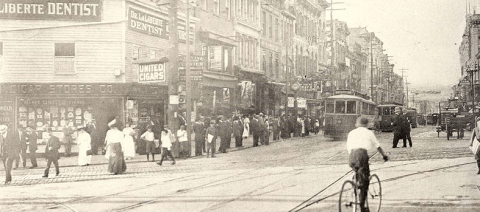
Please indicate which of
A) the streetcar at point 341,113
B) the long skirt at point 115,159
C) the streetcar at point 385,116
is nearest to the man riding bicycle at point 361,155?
the long skirt at point 115,159

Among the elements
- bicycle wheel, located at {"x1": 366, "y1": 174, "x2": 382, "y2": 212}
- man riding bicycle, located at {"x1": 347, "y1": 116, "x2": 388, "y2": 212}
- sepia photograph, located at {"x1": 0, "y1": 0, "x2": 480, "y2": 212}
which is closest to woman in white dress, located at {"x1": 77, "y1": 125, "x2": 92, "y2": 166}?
sepia photograph, located at {"x1": 0, "y1": 0, "x2": 480, "y2": 212}

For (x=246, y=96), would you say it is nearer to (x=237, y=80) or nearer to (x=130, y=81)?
(x=237, y=80)

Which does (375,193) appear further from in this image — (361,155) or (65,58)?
(65,58)

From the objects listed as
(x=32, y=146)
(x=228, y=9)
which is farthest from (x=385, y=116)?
(x=32, y=146)

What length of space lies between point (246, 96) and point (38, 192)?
24122mm

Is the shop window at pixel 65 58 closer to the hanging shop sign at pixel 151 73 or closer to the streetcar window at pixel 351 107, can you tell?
the hanging shop sign at pixel 151 73

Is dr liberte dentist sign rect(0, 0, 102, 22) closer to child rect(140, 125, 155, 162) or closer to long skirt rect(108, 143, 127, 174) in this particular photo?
child rect(140, 125, 155, 162)

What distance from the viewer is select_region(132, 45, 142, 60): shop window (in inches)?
942

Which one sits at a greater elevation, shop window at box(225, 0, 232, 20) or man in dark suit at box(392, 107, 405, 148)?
shop window at box(225, 0, 232, 20)

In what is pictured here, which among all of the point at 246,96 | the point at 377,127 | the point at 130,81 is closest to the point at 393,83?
the point at 377,127

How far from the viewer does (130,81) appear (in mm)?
23703

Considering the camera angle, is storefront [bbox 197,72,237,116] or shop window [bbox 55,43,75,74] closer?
shop window [bbox 55,43,75,74]

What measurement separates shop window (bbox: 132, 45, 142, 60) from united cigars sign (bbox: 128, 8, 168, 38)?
697mm

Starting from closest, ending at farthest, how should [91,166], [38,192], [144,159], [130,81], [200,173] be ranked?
[38,192] → [200,173] → [91,166] → [144,159] → [130,81]
